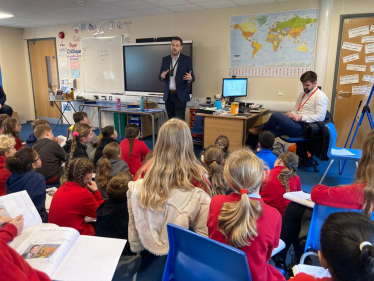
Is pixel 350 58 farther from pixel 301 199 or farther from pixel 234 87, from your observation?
pixel 301 199

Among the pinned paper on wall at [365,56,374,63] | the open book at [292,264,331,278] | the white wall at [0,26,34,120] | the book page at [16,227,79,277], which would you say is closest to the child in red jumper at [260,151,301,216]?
the open book at [292,264,331,278]

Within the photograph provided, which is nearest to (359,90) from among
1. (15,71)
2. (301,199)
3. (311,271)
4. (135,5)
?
(301,199)

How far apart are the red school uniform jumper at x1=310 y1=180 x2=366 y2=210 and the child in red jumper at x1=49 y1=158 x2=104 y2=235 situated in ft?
4.26

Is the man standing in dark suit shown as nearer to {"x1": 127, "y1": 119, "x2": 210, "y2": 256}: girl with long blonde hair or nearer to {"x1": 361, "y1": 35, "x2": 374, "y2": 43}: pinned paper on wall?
{"x1": 361, "y1": 35, "x2": 374, "y2": 43}: pinned paper on wall

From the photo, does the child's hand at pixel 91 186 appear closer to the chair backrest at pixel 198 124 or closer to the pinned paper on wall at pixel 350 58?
the chair backrest at pixel 198 124

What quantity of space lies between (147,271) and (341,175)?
2.81m

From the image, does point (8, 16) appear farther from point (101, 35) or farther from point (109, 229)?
point (109, 229)

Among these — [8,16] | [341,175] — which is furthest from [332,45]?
[8,16]

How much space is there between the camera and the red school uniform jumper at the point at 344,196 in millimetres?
1257

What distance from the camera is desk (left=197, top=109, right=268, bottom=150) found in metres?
3.94

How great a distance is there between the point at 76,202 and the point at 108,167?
50 cm

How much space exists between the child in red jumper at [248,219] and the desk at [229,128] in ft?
9.08

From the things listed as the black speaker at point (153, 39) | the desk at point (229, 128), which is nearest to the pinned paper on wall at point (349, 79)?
the desk at point (229, 128)

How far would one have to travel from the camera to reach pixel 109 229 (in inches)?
64.4
